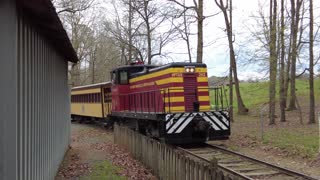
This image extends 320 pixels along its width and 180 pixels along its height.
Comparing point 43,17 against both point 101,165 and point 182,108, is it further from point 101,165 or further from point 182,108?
point 182,108

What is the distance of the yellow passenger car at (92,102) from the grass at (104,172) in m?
13.0

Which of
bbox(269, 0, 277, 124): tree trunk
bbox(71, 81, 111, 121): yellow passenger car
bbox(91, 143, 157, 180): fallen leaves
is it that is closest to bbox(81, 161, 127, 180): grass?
bbox(91, 143, 157, 180): fallen leaves

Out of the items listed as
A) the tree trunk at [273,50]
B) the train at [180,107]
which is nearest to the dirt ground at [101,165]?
the train at [180,107]

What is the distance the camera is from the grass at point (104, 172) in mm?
10381

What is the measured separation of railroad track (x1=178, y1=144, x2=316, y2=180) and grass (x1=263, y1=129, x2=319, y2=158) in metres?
2.17

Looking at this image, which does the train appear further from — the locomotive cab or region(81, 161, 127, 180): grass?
region(81, 161, 127, 180): grass

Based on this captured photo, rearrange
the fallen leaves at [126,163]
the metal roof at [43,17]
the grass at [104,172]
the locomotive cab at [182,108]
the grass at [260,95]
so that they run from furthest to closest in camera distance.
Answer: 1. the grass at [260,95]
2. the locomotive cab at [182,108]
3. the fallen leaves at [126,163]
4. the grass at [104,172]
5. the metal roof at [43,17]

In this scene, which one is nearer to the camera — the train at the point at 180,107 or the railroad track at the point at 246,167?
the railroad track at the point at 246,167

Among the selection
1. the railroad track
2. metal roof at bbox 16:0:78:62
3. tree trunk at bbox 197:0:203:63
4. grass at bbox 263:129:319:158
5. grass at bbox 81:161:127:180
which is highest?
tree trunk at bbox 197:0:203:63

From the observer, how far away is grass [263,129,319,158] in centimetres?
1305

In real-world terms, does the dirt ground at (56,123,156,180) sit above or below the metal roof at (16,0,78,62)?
A: below

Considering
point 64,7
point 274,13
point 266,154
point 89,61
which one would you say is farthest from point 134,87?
point 89,61

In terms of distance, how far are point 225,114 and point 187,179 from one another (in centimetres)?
745

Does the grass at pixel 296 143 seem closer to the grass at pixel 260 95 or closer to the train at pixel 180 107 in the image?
the train at pixel 180 107
